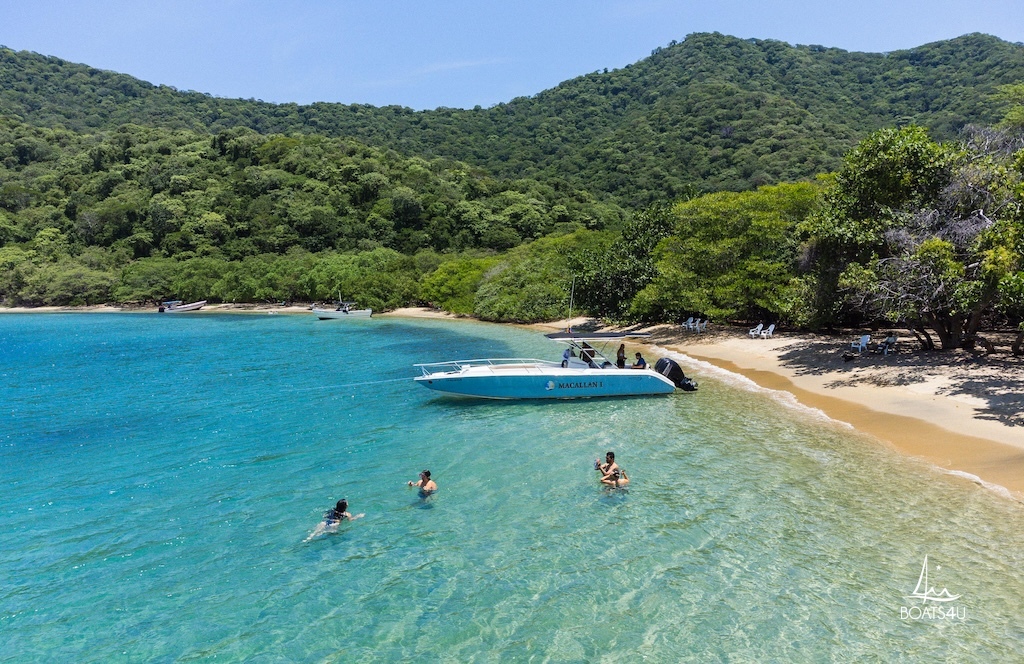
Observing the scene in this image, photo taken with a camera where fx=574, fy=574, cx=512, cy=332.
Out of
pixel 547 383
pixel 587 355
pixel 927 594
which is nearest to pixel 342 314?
pixel 587 355

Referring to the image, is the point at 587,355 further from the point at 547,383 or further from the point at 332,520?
the point at 332,520

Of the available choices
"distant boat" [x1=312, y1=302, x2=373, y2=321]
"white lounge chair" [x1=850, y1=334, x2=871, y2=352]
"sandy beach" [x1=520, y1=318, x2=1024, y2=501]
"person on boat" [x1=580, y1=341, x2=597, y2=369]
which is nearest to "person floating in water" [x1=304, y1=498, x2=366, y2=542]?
"person on boat" [x1=580, y1=341, x2=597, y2=369]

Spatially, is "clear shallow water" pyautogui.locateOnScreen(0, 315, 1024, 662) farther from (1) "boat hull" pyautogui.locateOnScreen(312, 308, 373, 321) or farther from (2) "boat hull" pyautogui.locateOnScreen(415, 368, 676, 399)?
(1) "boat hull" pyautogui.locateOnScreen(312, 308, 373, 321)

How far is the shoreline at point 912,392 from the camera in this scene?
45.4ft

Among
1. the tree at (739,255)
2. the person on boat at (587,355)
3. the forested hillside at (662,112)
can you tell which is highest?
the forested hillside at (662,112)

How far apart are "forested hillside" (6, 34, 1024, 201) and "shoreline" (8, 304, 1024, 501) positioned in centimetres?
3530

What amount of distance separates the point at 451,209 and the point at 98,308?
5609cm

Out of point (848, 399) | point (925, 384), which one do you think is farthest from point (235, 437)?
point (925, 384)

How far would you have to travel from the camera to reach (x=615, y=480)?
12891 mm

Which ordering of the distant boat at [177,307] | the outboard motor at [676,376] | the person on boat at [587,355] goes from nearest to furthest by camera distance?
the person on boat at [587,355] < the outboard motor at [676,376] < the distant boat at [177,307]

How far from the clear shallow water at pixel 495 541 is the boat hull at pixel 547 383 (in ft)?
3.41

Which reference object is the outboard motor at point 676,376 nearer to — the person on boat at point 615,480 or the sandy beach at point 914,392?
the sandy beach at point 914,392

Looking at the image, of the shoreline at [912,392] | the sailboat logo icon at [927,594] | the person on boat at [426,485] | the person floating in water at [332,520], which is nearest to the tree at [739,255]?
the shoreline at [912,392]

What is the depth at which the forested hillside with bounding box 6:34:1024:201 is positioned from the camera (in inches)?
3898
